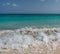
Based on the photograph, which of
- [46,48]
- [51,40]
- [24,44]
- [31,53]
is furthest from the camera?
[51,40]

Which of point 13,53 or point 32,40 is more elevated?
point 32,40

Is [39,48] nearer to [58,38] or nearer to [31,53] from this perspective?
[31,53]

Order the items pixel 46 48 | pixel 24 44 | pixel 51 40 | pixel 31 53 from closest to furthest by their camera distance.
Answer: pixel 31 53, pixel 46 48, pixel 24 44, pixel 51 40

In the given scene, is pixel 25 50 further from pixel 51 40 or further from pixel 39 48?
pixel 51 40

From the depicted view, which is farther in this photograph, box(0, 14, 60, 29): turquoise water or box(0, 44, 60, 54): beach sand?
box(0, 14, 60, 29): turquoise water

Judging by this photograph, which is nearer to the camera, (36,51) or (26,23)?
(36,51)

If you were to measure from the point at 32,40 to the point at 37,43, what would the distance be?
1.48 ft

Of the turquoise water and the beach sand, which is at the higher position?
the turquoise water

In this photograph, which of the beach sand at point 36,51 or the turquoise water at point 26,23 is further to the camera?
the turquoise water at point 26,23

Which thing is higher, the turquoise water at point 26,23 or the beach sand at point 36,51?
the turquoise water at point 26,23

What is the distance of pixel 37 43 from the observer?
615 centimetres

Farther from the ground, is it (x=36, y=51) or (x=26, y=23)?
(x=26, y=23)

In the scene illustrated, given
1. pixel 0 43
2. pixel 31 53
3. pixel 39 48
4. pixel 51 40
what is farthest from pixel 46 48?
pixel 0 43

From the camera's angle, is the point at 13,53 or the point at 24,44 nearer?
the point at 13,53
